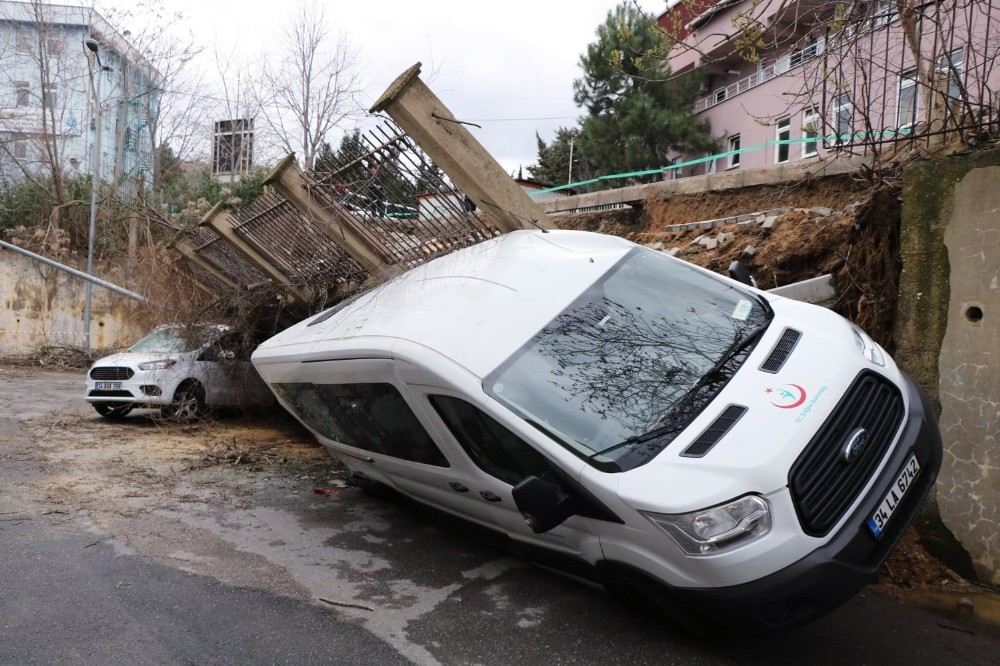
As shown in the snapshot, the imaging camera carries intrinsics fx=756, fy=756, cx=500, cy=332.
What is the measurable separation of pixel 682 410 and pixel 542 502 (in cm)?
83

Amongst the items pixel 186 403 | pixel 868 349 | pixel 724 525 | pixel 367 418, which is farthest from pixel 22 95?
pixel 724 525

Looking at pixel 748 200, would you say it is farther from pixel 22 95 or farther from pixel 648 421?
pixel 22 95

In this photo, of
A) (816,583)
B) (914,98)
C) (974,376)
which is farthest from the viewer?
(914,98)

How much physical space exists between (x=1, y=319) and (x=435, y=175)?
69.4 ft

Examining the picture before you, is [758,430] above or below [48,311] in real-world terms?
above

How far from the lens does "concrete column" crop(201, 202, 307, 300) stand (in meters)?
9.99

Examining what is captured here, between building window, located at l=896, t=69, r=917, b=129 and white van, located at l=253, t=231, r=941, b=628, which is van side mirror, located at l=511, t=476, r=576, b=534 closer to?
white van, located at l=253, t=231, r=941, b=628

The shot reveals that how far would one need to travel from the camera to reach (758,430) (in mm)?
3332

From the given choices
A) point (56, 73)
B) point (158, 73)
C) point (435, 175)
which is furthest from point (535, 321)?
point (56, 73)

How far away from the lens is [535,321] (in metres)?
4.15

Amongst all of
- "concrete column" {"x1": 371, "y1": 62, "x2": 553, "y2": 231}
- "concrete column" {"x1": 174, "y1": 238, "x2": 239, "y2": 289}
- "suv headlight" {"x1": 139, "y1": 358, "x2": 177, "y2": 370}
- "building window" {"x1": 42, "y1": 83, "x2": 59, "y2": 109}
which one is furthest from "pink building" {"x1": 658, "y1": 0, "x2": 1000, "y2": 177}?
"building window" {"x1": 42, "y1": 83, "x2": 59, "y2": 109}

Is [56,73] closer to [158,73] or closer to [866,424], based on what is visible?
[158,73]

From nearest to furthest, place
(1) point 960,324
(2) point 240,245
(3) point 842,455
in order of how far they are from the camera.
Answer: (3) point 842,455 < (1) point 960,324 < (2) point 240,245

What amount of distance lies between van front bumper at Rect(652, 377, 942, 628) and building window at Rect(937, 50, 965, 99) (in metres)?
3.06
